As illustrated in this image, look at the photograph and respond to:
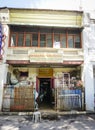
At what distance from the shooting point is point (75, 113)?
13.1m

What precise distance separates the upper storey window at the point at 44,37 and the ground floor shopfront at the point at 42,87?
1.89m

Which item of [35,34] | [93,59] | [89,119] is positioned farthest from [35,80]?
[89,119]

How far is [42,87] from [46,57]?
5.00m

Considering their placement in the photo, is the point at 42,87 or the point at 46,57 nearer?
the point at 46,57

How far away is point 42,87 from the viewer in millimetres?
18688

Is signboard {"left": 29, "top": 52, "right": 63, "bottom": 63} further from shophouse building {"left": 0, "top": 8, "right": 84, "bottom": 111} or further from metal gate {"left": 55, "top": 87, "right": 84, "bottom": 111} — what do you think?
metal gate {"left": 55, "top": 87, "right": 84, "bottom": 111}

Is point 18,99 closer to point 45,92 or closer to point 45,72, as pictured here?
point 45,72

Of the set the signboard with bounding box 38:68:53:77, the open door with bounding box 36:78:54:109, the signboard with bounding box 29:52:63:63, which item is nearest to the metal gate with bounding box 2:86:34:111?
the signboard with bounding box 29:52:63:63

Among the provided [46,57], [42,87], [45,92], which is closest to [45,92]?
[45,92]

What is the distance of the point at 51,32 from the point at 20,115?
7310 millimetres

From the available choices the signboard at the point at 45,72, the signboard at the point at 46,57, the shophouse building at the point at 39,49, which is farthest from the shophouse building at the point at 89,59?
the signboard at the point at 45,72

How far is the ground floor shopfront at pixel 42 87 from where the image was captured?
1373 centimetres

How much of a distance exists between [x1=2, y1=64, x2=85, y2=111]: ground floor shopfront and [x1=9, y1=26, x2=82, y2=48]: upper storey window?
6.20ft

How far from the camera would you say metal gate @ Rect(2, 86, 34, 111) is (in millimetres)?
13617
